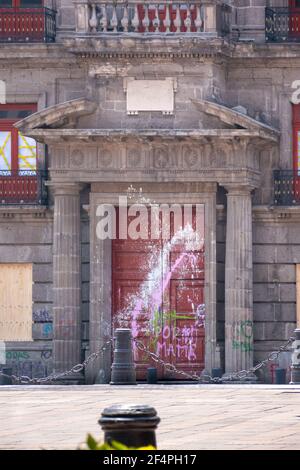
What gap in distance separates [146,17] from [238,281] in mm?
6513

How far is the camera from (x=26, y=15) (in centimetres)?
4519

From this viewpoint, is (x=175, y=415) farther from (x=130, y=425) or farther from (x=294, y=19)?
(x=294, y=19)

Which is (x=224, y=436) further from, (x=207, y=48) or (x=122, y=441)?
(x=207, y=48)

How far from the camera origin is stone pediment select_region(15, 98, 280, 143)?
42.8 meters

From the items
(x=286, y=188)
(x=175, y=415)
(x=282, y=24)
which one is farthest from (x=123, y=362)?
(x=282, y=24)

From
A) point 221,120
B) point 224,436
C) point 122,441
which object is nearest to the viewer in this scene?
point 122,441

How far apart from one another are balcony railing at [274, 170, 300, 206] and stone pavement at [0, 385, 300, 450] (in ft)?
28.3

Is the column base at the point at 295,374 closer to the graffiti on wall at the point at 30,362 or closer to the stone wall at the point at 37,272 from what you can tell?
the stone wall at the point at 37,272

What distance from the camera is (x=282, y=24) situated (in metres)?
45.1

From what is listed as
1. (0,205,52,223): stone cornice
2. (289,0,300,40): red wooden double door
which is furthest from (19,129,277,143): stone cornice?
(289,0,300,40): red wooden double door

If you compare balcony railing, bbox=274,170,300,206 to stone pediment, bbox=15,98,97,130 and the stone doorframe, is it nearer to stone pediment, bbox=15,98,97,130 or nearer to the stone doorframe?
the stone doorframe

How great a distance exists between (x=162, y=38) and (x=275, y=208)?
15.9 ft

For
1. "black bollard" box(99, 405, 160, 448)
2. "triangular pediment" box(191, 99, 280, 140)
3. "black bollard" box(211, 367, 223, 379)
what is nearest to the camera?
"black bollard" box(99, 405, 160, 448)
